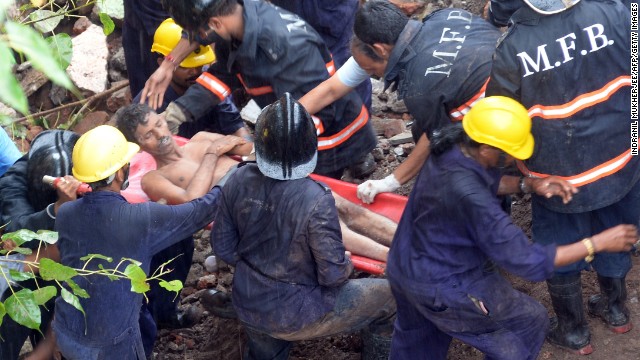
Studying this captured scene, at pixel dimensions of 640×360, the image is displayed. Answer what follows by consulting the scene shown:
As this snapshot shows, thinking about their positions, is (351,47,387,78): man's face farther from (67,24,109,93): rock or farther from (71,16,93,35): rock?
(71,16,93,35): rock

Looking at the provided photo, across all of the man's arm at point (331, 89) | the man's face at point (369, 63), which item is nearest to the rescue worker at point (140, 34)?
the man's arm at point (331, 89)

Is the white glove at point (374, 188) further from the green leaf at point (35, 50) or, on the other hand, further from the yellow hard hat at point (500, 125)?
the green leaf at point (35, 50)

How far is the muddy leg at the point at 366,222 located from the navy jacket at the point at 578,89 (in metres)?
1.09

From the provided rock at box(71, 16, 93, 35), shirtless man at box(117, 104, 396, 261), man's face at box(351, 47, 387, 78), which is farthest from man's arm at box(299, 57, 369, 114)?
rock at box(71, 16, 93, 35)

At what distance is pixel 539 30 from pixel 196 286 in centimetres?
310

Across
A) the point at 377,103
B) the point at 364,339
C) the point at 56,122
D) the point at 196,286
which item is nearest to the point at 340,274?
the point at 364,339

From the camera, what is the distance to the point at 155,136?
14.6 ft

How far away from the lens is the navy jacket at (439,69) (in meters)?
3.75

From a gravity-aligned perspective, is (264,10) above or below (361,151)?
above

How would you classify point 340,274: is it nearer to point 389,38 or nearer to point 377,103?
point 389,38

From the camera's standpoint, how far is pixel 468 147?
3107mm

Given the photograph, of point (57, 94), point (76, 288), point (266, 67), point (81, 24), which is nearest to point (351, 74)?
point (266, 67)

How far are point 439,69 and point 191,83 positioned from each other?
201 centimetres

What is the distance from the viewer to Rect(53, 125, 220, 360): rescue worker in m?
3.43
